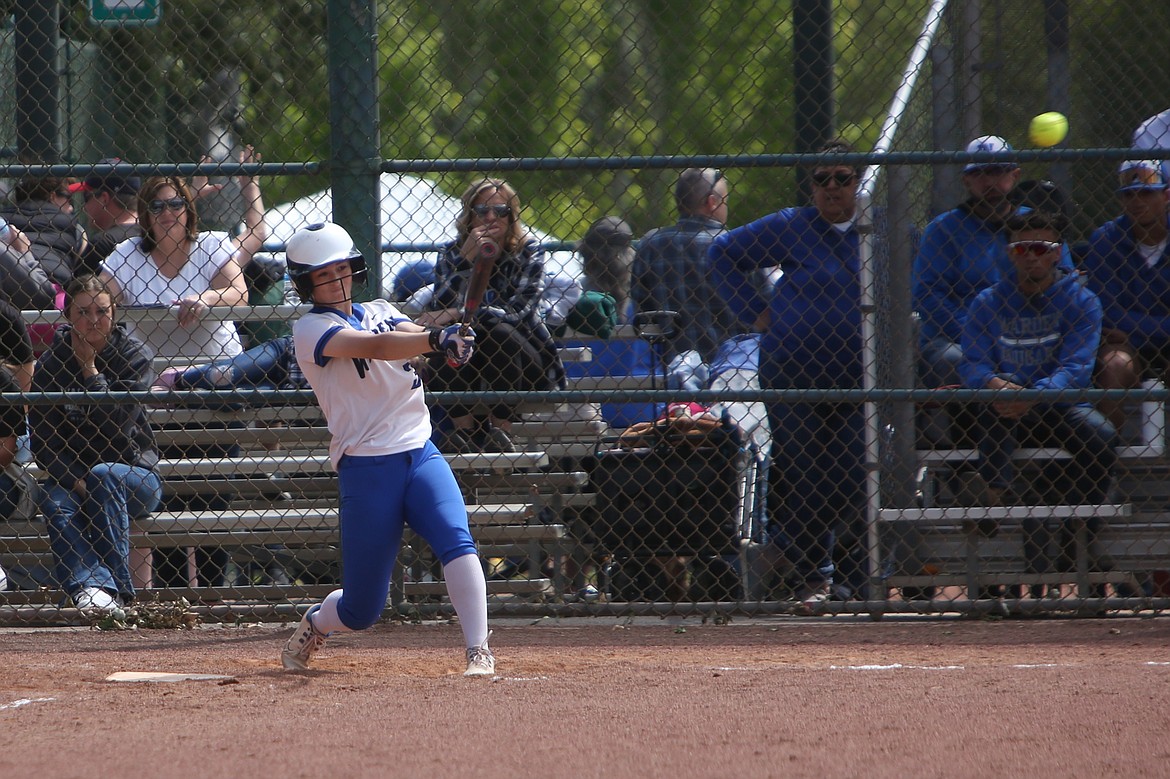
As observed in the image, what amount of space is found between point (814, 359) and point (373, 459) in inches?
84.5

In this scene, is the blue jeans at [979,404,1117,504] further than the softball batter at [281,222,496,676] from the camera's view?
Yes

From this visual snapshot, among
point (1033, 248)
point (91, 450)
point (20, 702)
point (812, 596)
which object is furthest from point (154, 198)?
point (1033, 248)

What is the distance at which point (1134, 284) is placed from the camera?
5887 millimetres

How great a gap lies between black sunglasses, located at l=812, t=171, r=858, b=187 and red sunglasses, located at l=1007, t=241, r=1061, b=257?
726mm

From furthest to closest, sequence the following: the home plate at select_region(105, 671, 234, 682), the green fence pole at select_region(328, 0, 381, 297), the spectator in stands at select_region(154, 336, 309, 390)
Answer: the spectator in stands at select_region(154, 336, 309, 390)
the green fence pole at select_region(328, 0, 381, 297)
the home plate at select_region(105, 671, 234, 682)

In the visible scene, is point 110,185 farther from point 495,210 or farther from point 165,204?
point 495,210

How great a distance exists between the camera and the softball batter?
4461 millimetres

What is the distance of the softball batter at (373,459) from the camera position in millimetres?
4461

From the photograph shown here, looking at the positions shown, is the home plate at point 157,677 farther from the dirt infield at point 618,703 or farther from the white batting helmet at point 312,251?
the white batting helmet at point 312,251

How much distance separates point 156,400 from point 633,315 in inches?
81.5

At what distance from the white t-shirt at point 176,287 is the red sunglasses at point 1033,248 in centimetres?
336

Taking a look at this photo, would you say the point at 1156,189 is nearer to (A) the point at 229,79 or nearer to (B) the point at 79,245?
(B) the point at 79,245

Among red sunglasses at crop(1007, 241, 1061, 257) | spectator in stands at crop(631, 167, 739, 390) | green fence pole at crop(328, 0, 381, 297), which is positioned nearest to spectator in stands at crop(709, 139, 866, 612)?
spectator in stands at crop(631, 167, 739, 390)

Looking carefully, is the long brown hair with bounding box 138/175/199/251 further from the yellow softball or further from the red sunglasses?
the yellow softball
